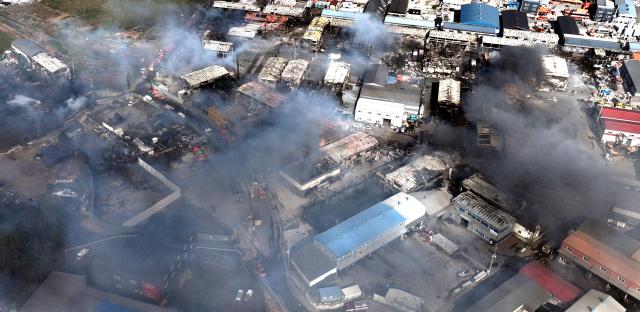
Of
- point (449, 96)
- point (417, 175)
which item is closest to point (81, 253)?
point (417, 175)

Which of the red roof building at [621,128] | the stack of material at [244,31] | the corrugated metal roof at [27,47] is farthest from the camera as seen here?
the stack of material at [244,31]

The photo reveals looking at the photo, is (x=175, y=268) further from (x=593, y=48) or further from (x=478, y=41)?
(x=593, y=48)

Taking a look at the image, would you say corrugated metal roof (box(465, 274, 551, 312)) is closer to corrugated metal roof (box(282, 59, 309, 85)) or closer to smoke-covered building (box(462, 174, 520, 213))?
smoke-covered building (box(462, 174, 520, 213))

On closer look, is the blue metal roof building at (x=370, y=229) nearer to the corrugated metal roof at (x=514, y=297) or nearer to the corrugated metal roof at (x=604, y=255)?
the corrugated metal roof at (x=514, y=297)

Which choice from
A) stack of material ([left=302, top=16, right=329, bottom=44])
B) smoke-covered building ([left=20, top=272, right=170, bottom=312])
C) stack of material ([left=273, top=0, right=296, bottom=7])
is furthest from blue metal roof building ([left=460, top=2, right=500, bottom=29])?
smoke-covered building ([left=20, top=272, right=170, bottom=312])

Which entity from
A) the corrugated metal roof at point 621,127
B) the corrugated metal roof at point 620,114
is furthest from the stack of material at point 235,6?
the corrugated metal roof at point 621,127

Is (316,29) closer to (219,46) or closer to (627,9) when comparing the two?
(219,46)
